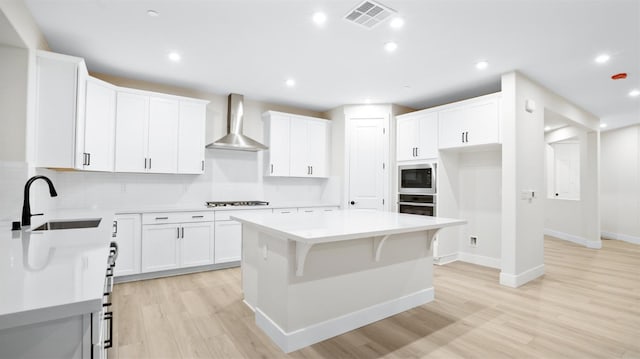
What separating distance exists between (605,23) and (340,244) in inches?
117

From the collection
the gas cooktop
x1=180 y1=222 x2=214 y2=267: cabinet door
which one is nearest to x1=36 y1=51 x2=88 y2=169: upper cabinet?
x1=180 y1=222 x2=214 y2=267: cabinet door

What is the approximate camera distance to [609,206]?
725cm

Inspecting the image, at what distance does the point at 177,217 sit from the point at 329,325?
2615 millimetres

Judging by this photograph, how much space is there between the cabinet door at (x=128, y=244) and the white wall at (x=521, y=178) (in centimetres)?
449

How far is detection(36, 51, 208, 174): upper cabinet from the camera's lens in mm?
2924

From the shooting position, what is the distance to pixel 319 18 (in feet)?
8.84

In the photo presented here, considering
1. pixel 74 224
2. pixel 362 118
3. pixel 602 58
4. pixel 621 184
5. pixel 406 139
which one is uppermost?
pixel 602 58

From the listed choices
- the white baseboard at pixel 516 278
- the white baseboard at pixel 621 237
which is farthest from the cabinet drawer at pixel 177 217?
the white baseboard at pixel 621 237

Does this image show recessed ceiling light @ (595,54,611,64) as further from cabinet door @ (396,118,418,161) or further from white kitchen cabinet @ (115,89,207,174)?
white kitchen cabinet @ (115,89,207,174)

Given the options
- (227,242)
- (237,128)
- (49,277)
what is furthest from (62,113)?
(49,277)

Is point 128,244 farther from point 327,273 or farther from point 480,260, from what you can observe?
point 480,260

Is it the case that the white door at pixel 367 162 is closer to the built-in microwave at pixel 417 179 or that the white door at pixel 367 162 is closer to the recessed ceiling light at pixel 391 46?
the built-in microwave at pixel 417 179

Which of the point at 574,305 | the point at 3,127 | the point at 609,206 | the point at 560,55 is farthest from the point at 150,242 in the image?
the point at 609,206

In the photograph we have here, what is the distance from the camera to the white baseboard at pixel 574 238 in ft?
20.5
